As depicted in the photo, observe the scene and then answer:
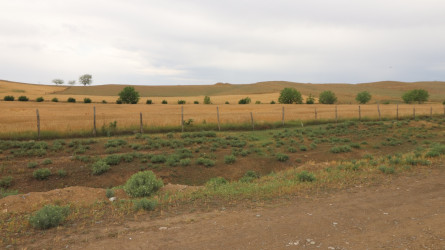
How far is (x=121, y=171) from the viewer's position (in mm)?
12711

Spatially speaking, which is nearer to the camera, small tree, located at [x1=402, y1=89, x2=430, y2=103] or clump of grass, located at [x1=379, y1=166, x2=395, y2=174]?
clump of grass, located at [x1=379, y1=166, x2=395, y2=174]

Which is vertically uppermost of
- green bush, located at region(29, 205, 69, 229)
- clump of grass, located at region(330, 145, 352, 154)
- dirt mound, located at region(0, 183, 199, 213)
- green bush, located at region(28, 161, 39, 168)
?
green bush, located at region(29, 205, 69, 229)

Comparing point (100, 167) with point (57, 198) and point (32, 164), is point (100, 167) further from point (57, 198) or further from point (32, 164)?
point (57, 198)

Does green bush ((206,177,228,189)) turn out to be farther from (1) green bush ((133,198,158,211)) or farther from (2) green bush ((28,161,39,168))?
(2) green bush ((28,161,39,168))

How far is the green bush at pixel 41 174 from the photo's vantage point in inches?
453

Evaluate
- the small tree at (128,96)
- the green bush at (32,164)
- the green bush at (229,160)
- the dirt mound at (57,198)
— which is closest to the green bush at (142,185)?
the dirt mound at (57,198)

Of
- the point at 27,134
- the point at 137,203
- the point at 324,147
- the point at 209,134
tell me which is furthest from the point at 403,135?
the point at 27,134

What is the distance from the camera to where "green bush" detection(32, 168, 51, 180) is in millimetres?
11516

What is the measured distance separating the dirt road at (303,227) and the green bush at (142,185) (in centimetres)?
212

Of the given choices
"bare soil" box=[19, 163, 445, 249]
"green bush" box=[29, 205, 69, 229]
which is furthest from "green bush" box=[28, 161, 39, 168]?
"bare soil" box=[19, 163, 445, 249]

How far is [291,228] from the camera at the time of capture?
5258mm

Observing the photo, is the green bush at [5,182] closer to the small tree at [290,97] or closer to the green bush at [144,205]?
the green bush at [144,205]

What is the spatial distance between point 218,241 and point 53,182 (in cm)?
939

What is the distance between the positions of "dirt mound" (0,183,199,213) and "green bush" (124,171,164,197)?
0.73ft
